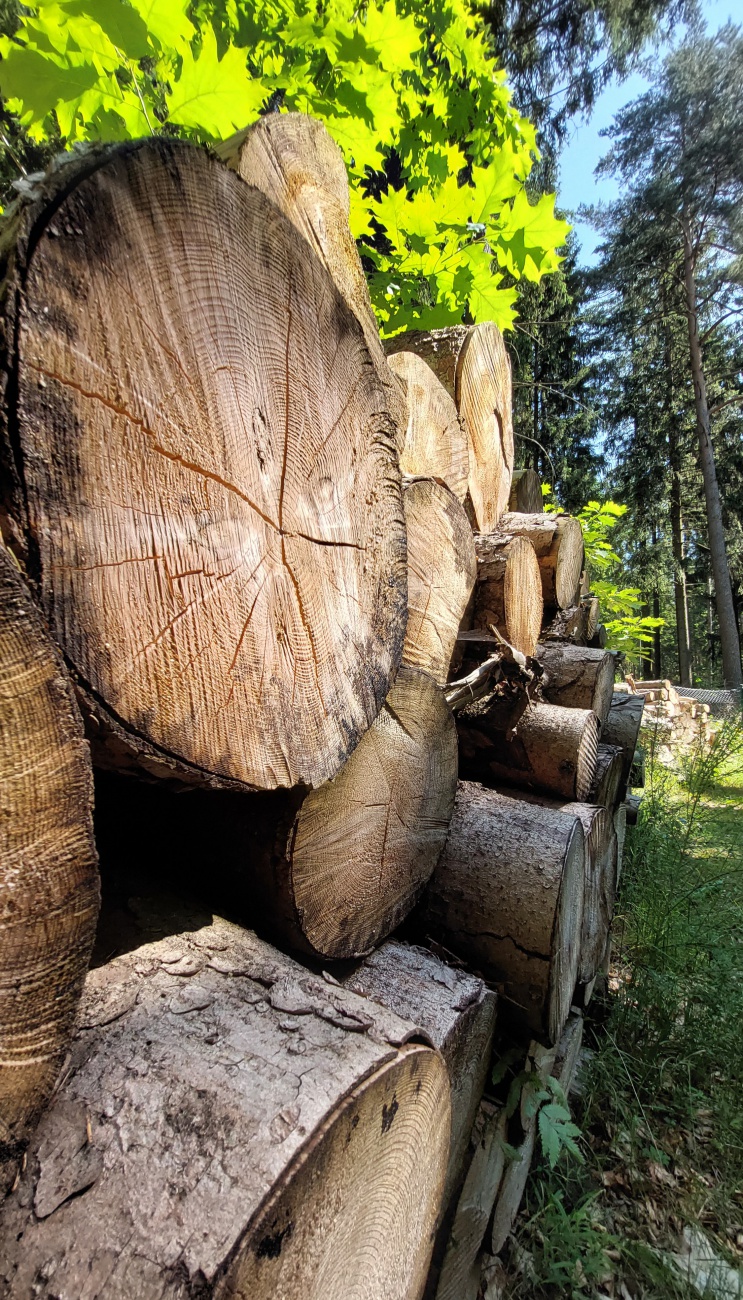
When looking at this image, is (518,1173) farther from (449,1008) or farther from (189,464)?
(189,464)

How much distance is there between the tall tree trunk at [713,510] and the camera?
12305 mm

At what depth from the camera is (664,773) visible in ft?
15.8

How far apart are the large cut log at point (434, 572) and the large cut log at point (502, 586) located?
15.4 inches

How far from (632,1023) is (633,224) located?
15.9 meters

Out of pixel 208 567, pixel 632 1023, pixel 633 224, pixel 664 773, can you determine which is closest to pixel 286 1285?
pixel 208 567

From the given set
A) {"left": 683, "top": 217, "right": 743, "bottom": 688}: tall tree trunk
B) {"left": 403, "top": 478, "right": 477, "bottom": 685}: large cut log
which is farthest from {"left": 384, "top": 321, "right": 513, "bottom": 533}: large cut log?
{"left": 683, "top": 217, "right": 743, "bottom": 688}: tall tree trunk

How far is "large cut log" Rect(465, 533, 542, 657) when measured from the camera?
2.08m

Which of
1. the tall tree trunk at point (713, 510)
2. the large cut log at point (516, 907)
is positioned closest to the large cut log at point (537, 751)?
the large cut log at point (516, 907)

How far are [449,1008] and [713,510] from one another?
13723 mm

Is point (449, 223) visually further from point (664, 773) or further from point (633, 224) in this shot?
point (633, 224)

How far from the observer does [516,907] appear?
1453mm

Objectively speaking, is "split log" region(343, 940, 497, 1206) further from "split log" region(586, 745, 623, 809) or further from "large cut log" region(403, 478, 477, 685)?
"split log" region(586, 745, 623, 809)

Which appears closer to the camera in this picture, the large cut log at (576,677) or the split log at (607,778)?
the split log at (607,778)

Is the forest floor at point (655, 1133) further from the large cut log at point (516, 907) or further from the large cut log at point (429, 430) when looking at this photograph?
the large cut log at point (429, 430)
